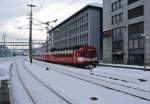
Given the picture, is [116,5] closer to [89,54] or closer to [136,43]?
[136,43]

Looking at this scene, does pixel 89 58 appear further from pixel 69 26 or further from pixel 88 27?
pixel 69 26

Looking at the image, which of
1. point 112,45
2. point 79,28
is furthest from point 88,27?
point 112,45

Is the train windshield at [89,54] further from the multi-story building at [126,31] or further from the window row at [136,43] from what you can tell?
the window row at [136,43]

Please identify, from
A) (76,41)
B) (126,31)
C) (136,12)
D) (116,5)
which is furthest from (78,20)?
(136,12)

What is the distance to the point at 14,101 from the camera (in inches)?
485

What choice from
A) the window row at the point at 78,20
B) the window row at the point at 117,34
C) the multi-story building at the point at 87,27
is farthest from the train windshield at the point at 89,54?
the window row at the point at 78,20

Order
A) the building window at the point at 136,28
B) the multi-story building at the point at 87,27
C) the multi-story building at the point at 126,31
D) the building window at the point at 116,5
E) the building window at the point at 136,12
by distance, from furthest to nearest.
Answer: the multi-story building at the point at 87,27 → the building window at the point at 116,5 → the building window at the point at 136,12 → the building window at the point at 136,28 → the multi-story building at the point at 126,31

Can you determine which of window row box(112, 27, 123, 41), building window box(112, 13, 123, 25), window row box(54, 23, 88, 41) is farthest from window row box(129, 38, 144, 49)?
window row box(54, 23, 88, 41)

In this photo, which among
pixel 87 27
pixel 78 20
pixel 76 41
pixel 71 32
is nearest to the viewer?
pixel 87 27

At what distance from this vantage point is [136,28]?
52.9 metres

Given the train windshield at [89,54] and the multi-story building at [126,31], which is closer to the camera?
the train windshield at [89,54]

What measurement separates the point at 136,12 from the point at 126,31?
497cm

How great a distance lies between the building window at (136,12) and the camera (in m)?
51.1

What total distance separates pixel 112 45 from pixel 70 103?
52814 mm
